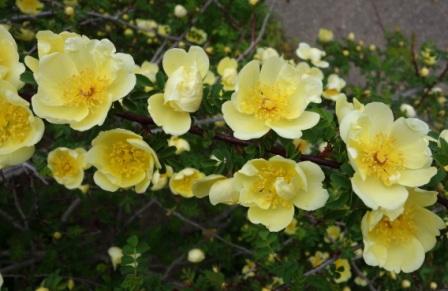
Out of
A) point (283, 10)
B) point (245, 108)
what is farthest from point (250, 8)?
point (283, 10)

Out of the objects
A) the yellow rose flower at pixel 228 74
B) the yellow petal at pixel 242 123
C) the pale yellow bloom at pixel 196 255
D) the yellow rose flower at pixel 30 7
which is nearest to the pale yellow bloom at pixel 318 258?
the pale yellow bloom at pixel 196 255

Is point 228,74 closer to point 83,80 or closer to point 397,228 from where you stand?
point 83,80

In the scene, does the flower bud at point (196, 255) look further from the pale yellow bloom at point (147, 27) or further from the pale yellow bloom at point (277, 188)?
the pale yellow bloom at point (147, 27)

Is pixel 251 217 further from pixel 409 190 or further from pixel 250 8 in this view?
pixel 250 8

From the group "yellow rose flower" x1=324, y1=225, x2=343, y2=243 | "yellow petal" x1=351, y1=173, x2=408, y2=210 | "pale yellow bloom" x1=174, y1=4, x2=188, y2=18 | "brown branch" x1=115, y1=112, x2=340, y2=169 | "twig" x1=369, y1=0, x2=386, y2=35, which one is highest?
"yellow petal" x1=351, y1=173, x2=408, y2=210

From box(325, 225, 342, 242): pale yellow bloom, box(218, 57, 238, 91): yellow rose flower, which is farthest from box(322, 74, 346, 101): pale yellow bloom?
box(325, 225, 342, 242): pale yellow bloom

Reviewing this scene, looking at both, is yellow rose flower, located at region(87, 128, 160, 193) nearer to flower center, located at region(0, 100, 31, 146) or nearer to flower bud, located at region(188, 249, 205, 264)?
flower center, located at region(0, 100, 31, 146)
